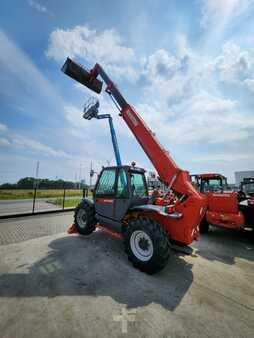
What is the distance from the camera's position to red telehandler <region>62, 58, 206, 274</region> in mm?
3043

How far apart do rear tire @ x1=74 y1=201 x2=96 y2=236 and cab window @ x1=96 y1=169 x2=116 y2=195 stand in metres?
0.62

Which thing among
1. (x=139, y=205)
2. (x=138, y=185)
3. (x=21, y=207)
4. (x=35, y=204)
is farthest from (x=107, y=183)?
(x=35, y=204)

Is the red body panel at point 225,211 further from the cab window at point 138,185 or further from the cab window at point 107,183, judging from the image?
the cab window at point 107,183

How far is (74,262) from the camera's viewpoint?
335cm

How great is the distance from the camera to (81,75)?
208 inches

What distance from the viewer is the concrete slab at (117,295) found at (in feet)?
6.02

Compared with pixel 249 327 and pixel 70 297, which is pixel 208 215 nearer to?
pixel 249 327

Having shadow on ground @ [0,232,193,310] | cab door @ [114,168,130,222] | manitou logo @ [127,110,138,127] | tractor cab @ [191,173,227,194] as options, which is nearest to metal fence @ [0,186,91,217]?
shadow on ground @ [0,232,193,310]

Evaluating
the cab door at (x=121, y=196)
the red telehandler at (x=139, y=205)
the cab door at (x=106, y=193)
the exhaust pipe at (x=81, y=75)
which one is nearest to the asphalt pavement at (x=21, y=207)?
the red telehandler at (x=139, y=205)

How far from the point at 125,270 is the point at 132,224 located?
2.81 ft

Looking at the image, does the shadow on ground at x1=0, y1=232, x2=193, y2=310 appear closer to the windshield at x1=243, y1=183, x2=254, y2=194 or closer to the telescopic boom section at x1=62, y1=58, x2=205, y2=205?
the telescopic boom section at x1=62, y1=58, x2=205, y2=205

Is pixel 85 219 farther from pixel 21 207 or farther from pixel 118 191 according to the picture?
pixel 21 207

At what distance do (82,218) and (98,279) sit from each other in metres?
2.55

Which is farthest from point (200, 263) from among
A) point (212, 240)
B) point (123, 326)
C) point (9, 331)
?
point (9, 331)
